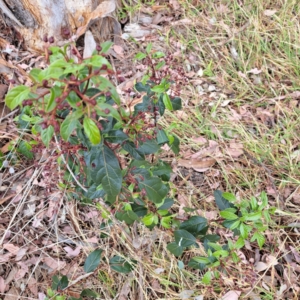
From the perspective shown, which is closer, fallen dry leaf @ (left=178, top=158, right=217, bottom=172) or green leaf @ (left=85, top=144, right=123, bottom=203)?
green leaf @ (left=85, top=144, right=123, bottom=203)

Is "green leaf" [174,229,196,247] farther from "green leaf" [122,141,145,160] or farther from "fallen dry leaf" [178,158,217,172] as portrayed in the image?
"fallen dry leaf" [178,158,217,172]

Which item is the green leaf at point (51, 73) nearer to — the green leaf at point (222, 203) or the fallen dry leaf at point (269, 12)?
the green leaf at point (222, 203)

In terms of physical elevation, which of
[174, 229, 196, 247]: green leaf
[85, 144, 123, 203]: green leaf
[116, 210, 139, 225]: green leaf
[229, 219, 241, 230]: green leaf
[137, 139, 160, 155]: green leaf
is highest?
[85, 144, 123, 203]: green leaf

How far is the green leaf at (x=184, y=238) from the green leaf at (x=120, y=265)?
31 centimetres

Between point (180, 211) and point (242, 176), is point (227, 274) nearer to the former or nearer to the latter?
point (180, 211)

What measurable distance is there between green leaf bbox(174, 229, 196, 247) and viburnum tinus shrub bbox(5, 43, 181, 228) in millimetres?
61

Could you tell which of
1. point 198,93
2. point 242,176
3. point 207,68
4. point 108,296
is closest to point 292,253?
point 242,176

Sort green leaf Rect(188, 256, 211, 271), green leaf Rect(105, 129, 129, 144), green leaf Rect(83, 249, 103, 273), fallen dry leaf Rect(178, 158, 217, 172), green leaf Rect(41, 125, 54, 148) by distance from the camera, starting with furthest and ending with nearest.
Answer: fallen dry leaf Rect(178, 158, 217, 172) → green leaf Rect(83, 249, 103, 273) → green leaf Rect(188, 256, 211, 271) → green leaf Rect(105, 129, 129, 144) → green leaf Rect(41, 125, 54, 148)

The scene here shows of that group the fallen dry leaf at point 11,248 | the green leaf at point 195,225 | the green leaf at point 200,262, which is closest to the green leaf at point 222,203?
the green leaf at point 195,225

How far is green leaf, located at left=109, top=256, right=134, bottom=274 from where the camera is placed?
145cm

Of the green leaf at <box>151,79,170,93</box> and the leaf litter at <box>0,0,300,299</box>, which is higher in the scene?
the green leaf at <box>151,79,170,93</box>

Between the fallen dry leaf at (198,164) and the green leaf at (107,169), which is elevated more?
the green leaf at (107,169)

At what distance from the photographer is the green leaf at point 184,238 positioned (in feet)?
4.12

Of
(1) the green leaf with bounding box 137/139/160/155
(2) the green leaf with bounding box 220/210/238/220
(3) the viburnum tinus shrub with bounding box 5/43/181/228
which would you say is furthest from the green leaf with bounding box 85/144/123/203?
(2) the green leaf with bounding box 220/210/238/220
